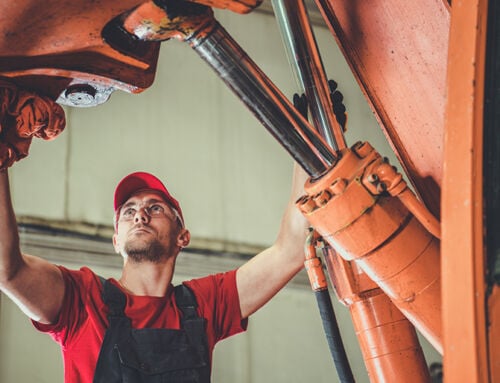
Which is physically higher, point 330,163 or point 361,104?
point 361,104

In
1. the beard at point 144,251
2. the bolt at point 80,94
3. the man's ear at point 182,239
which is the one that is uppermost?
the man's ear at point 182,239

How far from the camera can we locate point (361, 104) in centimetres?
725

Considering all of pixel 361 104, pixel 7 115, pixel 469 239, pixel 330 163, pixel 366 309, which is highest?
pixel 361 104

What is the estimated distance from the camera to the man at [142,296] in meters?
2.64

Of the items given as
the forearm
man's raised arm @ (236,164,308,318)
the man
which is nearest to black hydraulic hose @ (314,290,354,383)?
the man

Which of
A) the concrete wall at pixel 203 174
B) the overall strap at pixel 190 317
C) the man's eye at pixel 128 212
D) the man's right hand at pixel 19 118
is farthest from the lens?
the concrete wall at pixel 203 174

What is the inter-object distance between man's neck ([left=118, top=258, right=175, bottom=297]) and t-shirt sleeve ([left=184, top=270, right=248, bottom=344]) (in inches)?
4.0

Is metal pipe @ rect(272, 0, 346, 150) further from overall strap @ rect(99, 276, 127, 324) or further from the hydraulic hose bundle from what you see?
overall strap @ rect(99, 276, 127, 324)

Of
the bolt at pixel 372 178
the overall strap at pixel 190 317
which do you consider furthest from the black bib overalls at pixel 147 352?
the bolt at pixel 372 178

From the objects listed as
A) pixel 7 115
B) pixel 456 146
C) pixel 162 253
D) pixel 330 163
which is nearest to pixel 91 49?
pixel 7 115

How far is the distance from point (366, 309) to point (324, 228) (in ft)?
1.10

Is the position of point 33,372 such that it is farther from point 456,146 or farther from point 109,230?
point 456,146

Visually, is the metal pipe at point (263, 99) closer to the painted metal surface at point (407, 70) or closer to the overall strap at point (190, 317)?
the painted metal surface at point (407, 70)

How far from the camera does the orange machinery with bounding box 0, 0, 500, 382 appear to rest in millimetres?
1033
